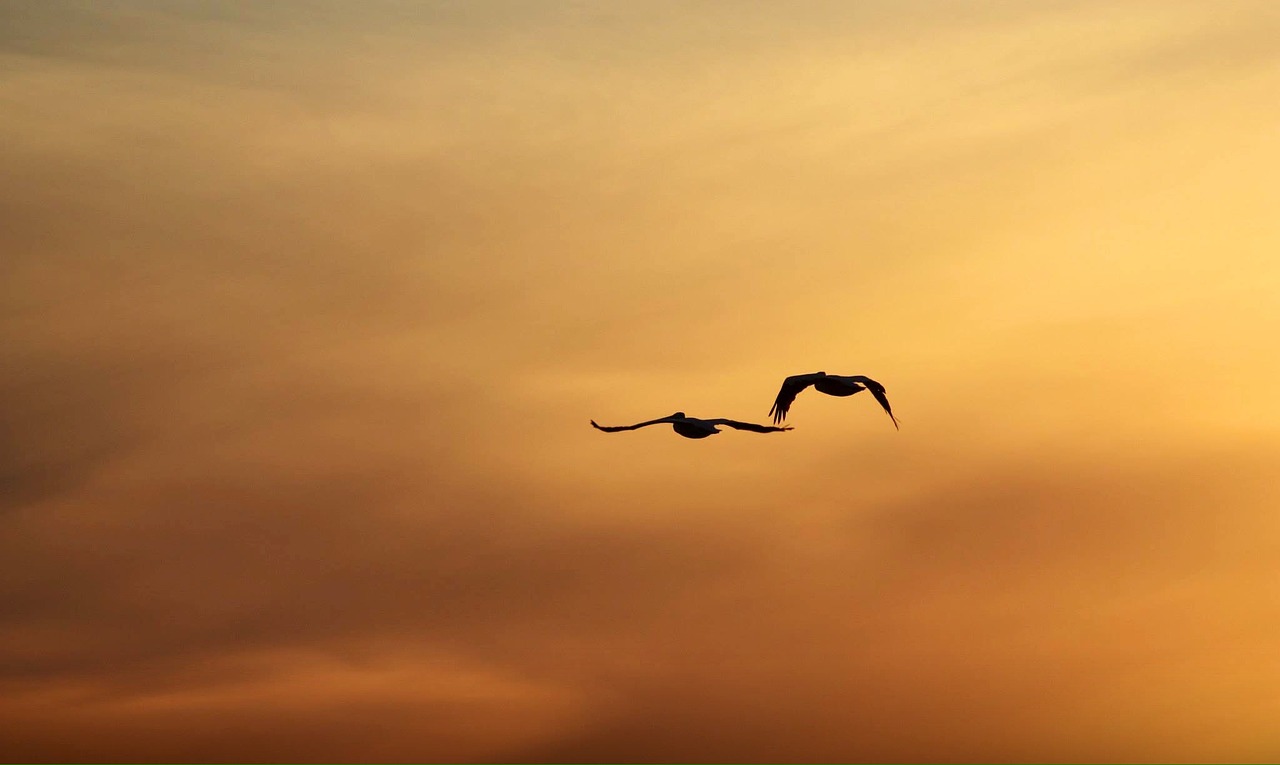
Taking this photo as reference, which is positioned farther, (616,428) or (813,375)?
(813,375)

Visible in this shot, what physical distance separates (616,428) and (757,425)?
8.52 meters

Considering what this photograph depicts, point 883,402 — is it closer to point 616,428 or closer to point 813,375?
point 813,375

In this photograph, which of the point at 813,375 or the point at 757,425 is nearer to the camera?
the point at 757,425

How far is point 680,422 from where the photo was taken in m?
140

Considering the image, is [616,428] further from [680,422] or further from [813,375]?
[813,375]

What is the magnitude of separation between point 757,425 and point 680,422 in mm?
7771

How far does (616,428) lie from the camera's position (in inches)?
5310

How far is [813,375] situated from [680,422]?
10.3 meters

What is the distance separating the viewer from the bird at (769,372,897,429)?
14188 cm

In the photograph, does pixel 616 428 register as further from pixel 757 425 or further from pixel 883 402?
pixel 883 402

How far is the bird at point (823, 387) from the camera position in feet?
465

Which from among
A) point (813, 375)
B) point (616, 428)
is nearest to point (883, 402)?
point (813, 375)

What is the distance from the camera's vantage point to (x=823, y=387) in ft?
471

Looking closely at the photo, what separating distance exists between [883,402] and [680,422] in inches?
531
